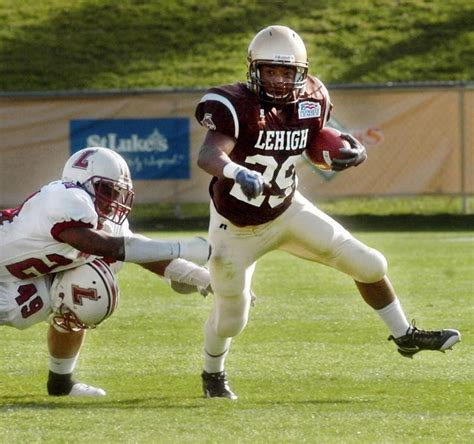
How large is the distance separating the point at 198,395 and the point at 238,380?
0.35 m

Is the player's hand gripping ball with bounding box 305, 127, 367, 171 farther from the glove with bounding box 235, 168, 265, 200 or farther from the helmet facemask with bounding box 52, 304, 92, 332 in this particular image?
the helmet facemask with bounding box 52, 304, 92, 332

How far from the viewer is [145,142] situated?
13297 mm

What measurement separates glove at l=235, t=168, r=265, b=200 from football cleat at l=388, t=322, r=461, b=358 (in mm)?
1168

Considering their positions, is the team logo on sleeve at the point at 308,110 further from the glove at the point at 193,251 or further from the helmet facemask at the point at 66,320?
the helmet facemask at the point at 66,320

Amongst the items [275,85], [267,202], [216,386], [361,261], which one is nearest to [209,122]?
[275,85]

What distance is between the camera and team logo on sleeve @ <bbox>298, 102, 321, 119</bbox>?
5.31m

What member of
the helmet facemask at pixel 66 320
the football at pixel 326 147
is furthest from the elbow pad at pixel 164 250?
the football at pixel 326 147

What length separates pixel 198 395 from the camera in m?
5.32

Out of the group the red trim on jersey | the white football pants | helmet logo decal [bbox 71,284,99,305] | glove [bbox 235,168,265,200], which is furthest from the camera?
the white football pants

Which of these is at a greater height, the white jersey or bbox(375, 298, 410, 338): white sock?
the white jersey

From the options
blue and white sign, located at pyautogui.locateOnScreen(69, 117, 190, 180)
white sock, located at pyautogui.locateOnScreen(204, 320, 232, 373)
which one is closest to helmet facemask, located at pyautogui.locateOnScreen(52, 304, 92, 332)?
white sock, located at pyautogui.locateOnScreen(204, 320, 232, 373)

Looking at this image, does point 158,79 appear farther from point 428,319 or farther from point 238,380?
point 238,380

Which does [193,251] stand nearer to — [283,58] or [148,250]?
[148,250]

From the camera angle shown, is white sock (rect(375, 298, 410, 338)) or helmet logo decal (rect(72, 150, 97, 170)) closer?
helmet logo decal (rect(72, 150, 97, 170))
